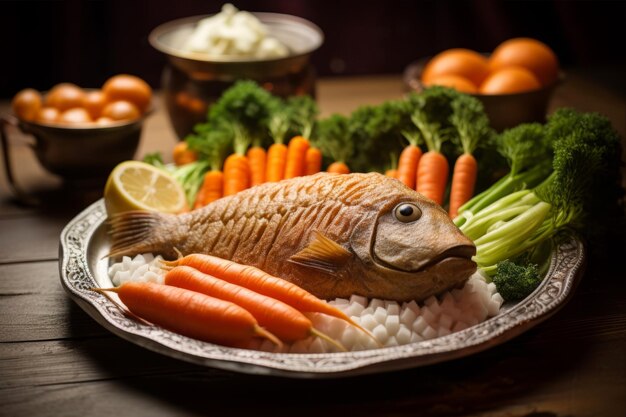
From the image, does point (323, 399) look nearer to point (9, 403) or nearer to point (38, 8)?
point (9, 403)

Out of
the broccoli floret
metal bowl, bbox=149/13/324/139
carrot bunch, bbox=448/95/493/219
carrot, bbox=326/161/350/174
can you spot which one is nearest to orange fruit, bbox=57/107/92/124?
metal bowl, bbox=149/13/324/139

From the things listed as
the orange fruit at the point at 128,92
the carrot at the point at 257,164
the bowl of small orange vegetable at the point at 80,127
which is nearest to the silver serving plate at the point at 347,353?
the carrot at the point at 257,164

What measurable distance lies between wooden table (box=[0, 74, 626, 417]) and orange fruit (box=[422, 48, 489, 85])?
56.1 inches

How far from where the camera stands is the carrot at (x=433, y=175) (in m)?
2.80

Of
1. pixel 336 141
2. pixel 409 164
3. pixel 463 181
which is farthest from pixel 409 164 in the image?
pixel 336 141

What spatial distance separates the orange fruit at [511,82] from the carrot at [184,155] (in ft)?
4.60

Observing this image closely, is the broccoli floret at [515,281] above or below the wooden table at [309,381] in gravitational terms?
above

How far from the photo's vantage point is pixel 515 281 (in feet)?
7.29

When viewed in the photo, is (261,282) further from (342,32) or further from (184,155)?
(342,32)

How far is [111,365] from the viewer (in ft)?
6.80

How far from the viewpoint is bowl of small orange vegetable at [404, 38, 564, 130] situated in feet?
11.2

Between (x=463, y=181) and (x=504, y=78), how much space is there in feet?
3.09

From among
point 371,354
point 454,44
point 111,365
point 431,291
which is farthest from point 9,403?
point 454,44

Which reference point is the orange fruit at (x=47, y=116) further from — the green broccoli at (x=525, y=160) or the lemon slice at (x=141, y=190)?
the green broccoli at (x=525, y=160)
